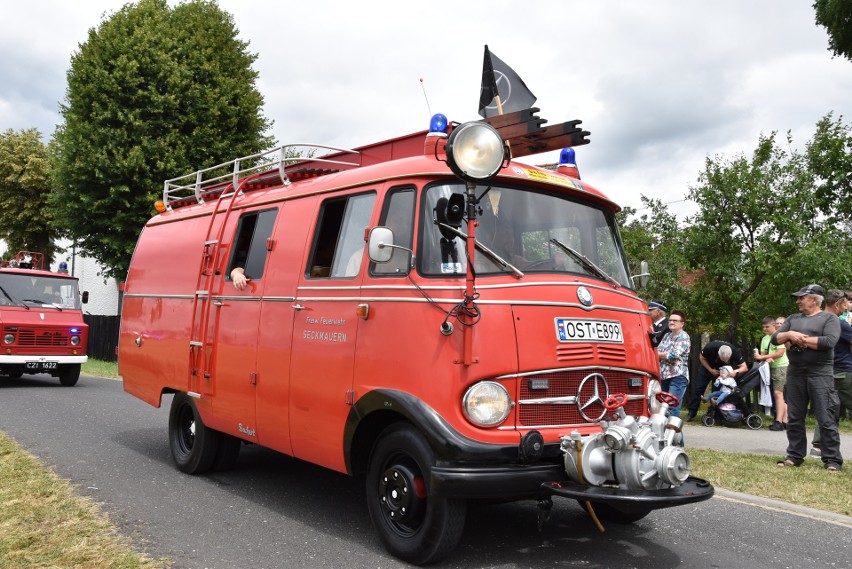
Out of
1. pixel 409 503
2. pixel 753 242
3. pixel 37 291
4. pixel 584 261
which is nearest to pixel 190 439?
pixel 409 503

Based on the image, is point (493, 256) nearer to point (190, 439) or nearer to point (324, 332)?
point (324, 332)

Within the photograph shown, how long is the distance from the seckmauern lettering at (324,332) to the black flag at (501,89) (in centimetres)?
240

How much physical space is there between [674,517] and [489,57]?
421 cm

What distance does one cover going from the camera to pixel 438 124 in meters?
5.50

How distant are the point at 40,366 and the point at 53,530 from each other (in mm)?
11909

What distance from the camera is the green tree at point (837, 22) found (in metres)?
21.0

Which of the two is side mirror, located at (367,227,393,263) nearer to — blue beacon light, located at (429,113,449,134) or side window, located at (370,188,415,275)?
side window, located at (370,188,415,275)

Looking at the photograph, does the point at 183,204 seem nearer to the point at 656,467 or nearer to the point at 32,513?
the point at 32,513

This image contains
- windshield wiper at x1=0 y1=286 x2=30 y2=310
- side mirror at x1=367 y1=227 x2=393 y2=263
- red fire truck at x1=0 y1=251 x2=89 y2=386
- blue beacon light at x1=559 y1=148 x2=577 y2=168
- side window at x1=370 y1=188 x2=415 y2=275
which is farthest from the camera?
windshield wiper at x1=0 y1=286 x2=30 y2=310

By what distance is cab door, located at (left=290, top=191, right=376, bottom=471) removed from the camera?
5.41 meters

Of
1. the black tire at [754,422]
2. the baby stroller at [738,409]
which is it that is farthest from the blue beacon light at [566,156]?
the black tire at [754,422]

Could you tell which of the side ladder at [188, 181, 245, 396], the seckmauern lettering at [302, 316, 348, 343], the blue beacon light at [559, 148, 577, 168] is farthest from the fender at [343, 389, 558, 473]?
the side ladder at [188, 181, 245, 396]

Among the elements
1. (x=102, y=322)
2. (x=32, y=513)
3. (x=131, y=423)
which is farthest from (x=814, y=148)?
(x=102, y=322)

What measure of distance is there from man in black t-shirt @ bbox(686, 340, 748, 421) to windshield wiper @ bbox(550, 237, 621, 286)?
7.69 meters
